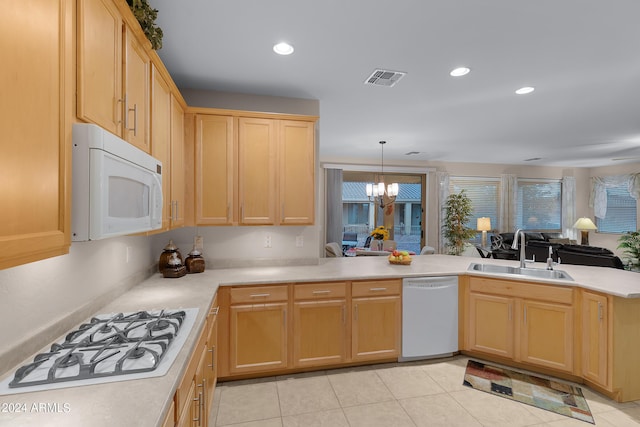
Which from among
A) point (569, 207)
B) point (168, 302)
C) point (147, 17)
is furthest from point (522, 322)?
point (569, 207)

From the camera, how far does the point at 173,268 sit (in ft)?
8.54

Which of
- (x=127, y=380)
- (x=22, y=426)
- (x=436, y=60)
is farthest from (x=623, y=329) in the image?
(x=22, y=426)

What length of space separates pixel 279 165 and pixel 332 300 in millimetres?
1316

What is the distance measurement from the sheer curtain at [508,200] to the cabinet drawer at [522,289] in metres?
5.49

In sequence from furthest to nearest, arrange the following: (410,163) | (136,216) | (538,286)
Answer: (410,163)
(538,286)
(136,216)

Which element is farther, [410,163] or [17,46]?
[410,163]

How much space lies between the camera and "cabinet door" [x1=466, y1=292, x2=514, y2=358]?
2.87 m

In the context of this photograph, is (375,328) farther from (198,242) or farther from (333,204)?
(333,204)

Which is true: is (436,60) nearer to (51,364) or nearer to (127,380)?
(127,380)

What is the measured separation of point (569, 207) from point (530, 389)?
287 inches

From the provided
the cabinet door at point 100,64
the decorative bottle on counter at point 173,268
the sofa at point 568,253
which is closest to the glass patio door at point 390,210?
the sofa at point 568,253

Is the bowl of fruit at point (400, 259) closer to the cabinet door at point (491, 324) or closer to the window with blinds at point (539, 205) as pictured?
the cabinet door at point (491, 324)

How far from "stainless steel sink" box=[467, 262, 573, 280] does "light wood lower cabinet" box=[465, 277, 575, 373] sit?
227 millimetres

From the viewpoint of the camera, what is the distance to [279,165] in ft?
9.59
